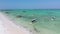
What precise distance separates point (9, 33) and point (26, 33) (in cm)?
101

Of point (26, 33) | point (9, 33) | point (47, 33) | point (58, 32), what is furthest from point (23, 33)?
point (58, 32)

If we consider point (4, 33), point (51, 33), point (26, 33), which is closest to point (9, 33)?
point (4, 33)

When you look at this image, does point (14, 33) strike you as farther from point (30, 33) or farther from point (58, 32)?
point (58, 32)

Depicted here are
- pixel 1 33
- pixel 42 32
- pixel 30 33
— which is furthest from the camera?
pixel 42 32

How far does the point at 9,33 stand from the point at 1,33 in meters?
0.49

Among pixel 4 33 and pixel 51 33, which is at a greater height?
pixel 4 33

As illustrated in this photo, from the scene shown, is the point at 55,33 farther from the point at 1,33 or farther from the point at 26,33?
the point at 1,33

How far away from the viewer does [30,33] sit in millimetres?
9891

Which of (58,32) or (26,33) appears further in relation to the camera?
(58,32)

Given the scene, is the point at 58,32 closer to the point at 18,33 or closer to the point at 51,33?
the point at 51,33

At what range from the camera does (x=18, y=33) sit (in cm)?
973

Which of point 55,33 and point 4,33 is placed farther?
point 55,33

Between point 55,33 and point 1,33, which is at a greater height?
point 1,33

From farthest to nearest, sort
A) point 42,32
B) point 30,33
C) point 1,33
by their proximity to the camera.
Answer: point 42,32
point 30,33
point 1,33
